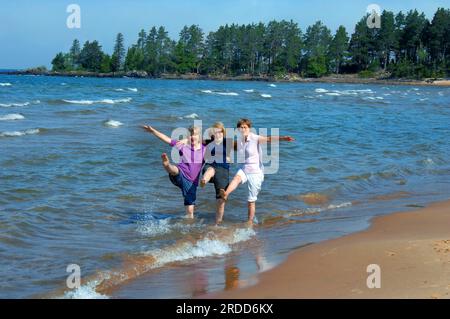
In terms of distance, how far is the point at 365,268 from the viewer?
21.5ft

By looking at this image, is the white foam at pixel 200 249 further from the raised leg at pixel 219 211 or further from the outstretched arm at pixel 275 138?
the outstretched arm at pixel 275 138

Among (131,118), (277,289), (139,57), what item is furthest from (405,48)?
(277,289)

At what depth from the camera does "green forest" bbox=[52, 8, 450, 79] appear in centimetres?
12200

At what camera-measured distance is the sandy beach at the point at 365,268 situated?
18.7 feet

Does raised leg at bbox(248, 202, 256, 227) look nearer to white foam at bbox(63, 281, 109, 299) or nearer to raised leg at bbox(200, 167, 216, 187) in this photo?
raised leg at bbox(200, 167, 216, 187)

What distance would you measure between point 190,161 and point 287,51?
452 ft

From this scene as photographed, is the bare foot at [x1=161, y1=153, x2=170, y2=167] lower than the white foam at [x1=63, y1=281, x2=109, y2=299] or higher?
higher

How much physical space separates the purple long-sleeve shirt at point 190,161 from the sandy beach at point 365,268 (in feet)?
7.56

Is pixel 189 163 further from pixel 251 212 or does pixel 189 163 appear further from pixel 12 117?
pixel 12 117

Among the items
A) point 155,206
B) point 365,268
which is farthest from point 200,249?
point 155,206

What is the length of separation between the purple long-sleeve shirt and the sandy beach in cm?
230

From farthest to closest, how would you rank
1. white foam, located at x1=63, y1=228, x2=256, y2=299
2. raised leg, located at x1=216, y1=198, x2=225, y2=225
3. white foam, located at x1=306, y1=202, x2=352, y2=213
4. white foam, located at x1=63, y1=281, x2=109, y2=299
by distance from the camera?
white foam, located at x1=306, y1=202, x2=352, y2=213 < raised leg, located at x1=216, y1=198, x2=225, y2=225 < white foam, located at x1=63, y1=228, x2=256, y2=299 < white foam, located at x1=63, y1=281, x2=109, y2=299

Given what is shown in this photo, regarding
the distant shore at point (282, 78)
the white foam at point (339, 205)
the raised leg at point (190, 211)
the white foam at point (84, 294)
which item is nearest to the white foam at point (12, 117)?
the raised leg at point (190, 211)

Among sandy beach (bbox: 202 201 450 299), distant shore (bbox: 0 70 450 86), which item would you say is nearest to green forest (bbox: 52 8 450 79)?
distant shore (bbox: 0 70 450 86)
